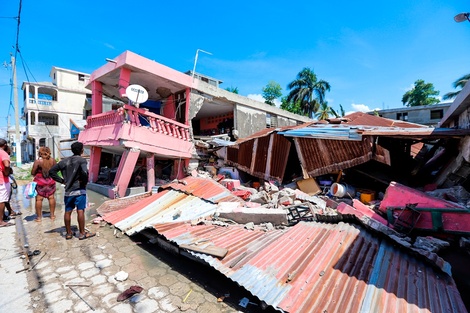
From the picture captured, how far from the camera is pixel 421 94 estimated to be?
34188 millimetres

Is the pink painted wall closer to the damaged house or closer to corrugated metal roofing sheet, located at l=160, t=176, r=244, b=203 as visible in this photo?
the damaged house

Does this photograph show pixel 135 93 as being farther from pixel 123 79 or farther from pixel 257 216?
pixel 257 216

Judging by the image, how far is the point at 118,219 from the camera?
17.3 ft

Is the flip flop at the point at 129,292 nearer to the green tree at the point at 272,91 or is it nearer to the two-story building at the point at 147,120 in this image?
the two-story building at the point at 147,120

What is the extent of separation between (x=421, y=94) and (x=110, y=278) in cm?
4453

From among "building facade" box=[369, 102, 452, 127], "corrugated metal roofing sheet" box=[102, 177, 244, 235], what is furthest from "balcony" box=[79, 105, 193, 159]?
"building facade" box=[369, 102, 452, 127]

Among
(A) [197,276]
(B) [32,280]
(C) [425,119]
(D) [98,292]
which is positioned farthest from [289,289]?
(C) [425,119]

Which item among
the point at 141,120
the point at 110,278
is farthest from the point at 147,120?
the point at 110,278

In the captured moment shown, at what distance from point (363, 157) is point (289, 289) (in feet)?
17.5

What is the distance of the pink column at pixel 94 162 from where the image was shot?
9.41 m

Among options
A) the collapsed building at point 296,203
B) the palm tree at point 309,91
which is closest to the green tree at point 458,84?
the palm tree at point 309,91

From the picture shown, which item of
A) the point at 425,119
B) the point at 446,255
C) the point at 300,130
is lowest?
the point at 446,255

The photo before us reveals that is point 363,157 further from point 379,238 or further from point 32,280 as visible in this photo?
point 32,280

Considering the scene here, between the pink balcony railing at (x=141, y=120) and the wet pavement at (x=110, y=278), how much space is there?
159 inches
